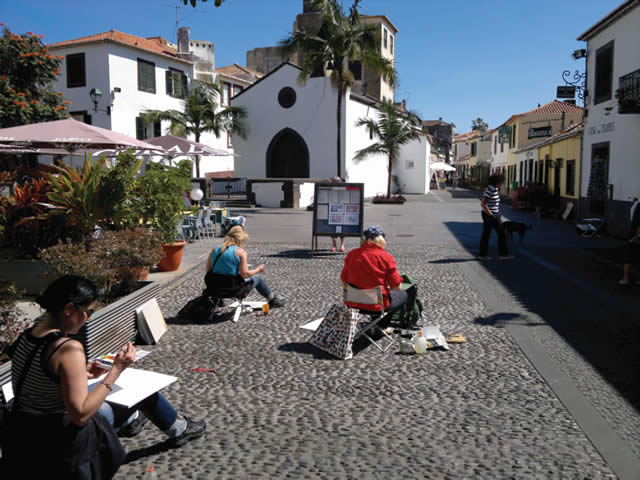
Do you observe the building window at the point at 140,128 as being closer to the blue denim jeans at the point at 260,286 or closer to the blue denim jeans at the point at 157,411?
the blue denim jeans at the point at 260,286

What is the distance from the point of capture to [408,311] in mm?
6723

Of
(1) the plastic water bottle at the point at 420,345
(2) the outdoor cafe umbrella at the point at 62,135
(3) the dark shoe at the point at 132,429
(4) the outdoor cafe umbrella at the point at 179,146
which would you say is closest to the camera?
(3) the dark shoe at the point at 132,429

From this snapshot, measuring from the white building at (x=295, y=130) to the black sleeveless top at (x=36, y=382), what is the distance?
31478 millimetres

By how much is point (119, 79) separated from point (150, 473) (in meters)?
32.3

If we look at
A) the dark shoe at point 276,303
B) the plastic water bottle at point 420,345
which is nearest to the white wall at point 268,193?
the dark shoe at point 276,303

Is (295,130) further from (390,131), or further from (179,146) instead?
(179,146)

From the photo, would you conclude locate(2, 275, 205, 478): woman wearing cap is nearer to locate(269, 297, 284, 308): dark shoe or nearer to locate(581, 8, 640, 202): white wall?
locate(269, 297, 284, 308): dark shoe

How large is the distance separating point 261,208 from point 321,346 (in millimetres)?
21841

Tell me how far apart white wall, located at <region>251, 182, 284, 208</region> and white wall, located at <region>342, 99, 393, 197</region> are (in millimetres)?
7948

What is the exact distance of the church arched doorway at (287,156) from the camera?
117 ft

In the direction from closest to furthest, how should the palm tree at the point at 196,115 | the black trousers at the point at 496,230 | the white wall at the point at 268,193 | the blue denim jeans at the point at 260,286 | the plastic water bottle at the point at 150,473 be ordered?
1. the plastic water bottle at the point at 150,473
2. the blue denim jeans at the point at 260,286
3. the black trousers at the point at 496,230
4. the white wall at the point at 268,193
5. the palm tree at the point at 196,115

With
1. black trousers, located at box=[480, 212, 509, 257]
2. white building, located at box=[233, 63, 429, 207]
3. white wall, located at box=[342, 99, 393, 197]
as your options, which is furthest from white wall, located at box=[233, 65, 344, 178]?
black trousers, located at box=[480, 212, 509, 257]

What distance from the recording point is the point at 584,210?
66.4 feet

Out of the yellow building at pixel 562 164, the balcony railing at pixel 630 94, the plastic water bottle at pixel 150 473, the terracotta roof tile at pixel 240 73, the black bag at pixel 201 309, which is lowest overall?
the plastic water bottle at pixel 150 473
